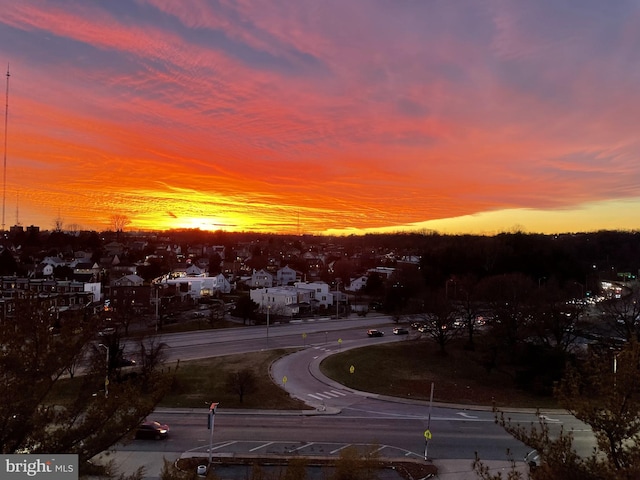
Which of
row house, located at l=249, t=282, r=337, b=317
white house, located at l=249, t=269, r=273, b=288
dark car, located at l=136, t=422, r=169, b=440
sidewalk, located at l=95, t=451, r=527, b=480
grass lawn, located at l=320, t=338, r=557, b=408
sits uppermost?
white house, located at l=249, t=269, r=273, b=288

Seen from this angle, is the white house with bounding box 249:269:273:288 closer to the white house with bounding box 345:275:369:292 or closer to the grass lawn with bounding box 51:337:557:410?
the white house with bounding box 345:275:369:292

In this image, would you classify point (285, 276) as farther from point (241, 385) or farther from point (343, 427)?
point (343, 427)

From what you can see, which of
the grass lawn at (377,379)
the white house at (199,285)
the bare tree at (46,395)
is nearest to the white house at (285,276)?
the white house at (199,285)

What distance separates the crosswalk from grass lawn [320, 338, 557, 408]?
74.2 inches

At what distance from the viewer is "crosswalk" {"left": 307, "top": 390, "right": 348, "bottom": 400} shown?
1098 inches

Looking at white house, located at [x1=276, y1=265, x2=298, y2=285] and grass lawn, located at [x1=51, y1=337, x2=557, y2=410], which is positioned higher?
white house, located at [x1=276, y1=265, x2=298, y2=285]

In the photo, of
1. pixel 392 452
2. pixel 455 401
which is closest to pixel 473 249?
pixel 455 401

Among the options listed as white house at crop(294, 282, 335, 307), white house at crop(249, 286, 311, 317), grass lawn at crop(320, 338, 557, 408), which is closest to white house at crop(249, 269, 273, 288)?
white house at crop(294, 282, 335, 307)

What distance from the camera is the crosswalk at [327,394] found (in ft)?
91.5

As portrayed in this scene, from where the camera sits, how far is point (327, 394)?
Answer: 2858 centimetres

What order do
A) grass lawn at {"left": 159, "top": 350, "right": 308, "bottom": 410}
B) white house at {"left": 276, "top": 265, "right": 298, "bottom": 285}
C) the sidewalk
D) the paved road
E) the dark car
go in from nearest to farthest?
the sidewalk < the paved road < the dark car < grass lawn at {"left": 159, "top": 350, "right": 308, "bottom": 410} < white house at {"left": 276, "top": 265, "right": 298, "bottom": 285}

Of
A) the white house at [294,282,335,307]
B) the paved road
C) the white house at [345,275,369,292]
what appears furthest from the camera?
the white house at [345,275,369,292]

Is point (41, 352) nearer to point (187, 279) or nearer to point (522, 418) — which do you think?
point (522, 418)

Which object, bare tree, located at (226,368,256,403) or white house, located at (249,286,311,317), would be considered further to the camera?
white house, located at (249,286,311,317)
